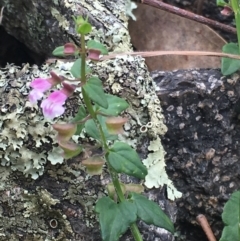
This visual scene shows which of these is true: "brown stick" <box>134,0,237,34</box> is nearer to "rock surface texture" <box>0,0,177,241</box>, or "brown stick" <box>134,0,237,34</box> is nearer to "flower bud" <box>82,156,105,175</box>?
"rock surface texture" <box>0,0,177,241</box>

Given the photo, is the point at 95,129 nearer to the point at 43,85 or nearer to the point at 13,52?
the point at 43,85

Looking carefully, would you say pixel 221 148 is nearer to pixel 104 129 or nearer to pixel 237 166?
pixel 237 166

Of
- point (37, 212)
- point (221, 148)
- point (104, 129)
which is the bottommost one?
point (37, 212)

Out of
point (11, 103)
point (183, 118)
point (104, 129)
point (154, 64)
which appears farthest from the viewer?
point (154, 64)

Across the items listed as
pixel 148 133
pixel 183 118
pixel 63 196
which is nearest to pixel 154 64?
pixel 183 118

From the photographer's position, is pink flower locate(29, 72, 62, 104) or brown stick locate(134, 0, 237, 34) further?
brown stick locate(134, 0, 237, 34)

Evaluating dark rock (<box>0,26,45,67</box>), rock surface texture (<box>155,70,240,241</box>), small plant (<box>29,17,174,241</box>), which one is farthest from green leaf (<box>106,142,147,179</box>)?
dark rock (<box>0,26,45,67</box>)

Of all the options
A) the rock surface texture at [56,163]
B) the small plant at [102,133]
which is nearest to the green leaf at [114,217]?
the small plant at [102,133]

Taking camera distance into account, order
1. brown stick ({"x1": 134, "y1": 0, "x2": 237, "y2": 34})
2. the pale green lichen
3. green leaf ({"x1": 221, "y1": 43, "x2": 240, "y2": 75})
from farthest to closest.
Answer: brown stick ({"x1": 134, "y1": 0, "x2": 237, "y2": 34}), green leaf ({"x1": 221, "y1": 43, "x2": 240, "y2": 75}), the pale green lichen
